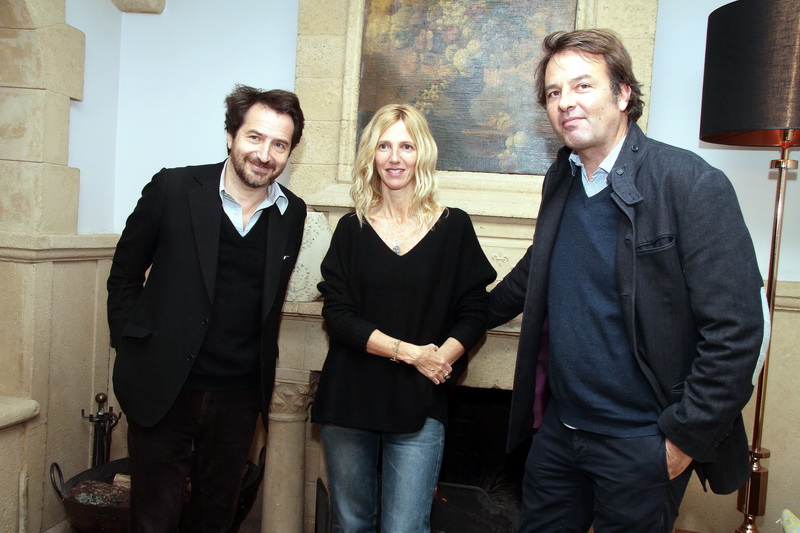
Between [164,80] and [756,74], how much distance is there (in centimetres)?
270

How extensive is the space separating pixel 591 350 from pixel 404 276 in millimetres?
597

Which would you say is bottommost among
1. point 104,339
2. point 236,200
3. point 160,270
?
point 104,339

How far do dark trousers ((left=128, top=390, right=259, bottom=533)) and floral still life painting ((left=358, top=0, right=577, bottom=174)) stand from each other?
4.90 feet

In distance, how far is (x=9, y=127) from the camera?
9.29 ft

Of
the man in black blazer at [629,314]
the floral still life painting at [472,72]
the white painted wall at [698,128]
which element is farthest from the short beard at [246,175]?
the white painted wall at [698,128]

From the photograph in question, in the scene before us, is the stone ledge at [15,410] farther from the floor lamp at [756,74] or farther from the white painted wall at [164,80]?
the floor lamp at [756,74]

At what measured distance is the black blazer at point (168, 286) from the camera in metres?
2.02

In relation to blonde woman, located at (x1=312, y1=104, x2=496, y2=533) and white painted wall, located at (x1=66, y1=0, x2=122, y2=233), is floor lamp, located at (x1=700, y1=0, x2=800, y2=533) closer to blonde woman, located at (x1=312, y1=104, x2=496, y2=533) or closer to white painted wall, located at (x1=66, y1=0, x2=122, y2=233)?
blonde woman, located at (x1=312, y1=104, x2=496, y2=533)

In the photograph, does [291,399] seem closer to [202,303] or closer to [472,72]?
[202,303]

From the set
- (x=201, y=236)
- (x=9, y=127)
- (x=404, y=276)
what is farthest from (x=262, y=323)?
(x=9, y=127)

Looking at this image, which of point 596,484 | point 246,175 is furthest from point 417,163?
point 596,484

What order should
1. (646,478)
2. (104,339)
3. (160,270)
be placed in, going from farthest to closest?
(104,339)
(160,270)
(646,478)

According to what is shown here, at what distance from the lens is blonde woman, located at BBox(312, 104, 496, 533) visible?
1909 mm

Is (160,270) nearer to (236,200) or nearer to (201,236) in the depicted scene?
(201,236)
